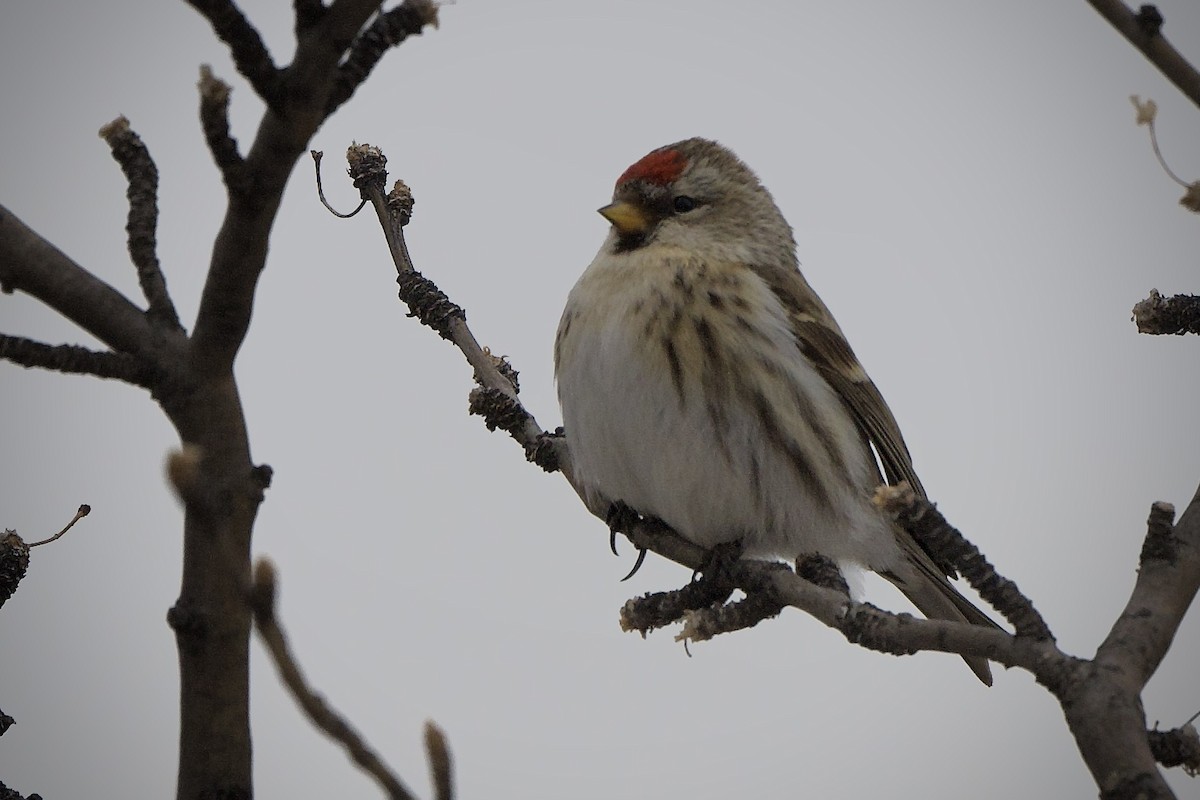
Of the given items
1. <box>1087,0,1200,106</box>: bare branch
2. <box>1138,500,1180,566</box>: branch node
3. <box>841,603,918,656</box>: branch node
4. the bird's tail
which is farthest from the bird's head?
<box>1087,0,1200,106</box>: bare branch

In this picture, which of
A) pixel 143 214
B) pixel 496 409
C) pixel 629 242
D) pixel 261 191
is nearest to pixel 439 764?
pixel 261 191

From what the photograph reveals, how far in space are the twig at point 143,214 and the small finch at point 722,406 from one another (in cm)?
175

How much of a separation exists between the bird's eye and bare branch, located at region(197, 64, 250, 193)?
2.60m

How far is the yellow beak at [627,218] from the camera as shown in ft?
13.4

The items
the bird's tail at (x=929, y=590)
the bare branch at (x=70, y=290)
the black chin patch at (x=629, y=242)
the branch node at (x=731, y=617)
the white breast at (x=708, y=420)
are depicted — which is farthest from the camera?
the black chin patch at (x=629, y=242)

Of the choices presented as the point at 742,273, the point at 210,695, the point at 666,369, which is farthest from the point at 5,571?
the point at 742,273

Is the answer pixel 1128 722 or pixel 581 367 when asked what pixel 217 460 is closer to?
pixel 1128 722

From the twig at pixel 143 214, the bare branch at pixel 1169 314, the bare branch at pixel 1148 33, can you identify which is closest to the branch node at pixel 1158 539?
the bare branch at pixel 1169 314

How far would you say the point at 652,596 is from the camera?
296 cm

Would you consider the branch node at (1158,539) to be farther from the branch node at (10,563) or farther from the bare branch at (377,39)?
the branch node at (10,563)

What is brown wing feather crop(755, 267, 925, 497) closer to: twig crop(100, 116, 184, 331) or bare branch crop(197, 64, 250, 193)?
twig crop(100, 116, 184, 331)

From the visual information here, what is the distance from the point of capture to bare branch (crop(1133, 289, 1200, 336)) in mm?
2473

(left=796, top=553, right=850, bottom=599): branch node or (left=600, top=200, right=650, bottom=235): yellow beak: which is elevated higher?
(left=600, top=200, right=650, bottom=235): yellow beak

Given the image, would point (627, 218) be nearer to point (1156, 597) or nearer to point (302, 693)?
point (1156, 597)
